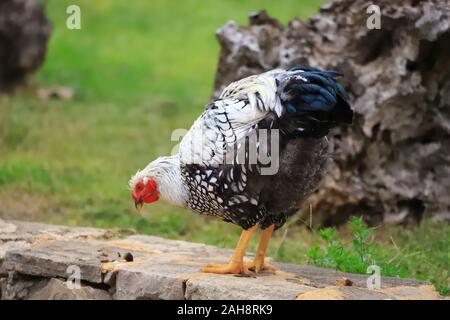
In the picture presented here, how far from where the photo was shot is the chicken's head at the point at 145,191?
515 cm

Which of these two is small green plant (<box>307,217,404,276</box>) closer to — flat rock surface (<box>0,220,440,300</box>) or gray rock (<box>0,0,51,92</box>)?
flat rock surface (<box>0,220,440,300</box>)

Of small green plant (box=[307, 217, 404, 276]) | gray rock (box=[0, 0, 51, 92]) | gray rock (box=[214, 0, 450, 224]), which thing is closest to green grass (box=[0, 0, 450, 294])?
small green plant (box=[307, 217, 404, 276])

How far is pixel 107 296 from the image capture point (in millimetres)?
5094

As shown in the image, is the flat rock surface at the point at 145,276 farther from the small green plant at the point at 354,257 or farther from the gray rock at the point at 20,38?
the gray rock at the point at 20,38

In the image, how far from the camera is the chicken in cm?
471

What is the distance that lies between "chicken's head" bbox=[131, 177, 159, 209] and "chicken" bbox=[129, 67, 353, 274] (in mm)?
206

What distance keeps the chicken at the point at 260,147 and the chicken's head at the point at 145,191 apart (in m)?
0.21

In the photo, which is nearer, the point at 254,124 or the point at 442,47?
the point at 254,124

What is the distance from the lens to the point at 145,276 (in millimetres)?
4891

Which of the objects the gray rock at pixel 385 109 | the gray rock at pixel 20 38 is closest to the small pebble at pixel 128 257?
the gray rock at pixel 385 109

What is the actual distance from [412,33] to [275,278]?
3.05 m

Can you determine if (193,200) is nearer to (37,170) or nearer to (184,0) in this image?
(37,170)

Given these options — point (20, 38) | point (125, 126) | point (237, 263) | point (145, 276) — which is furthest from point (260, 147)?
point (20, 38)
